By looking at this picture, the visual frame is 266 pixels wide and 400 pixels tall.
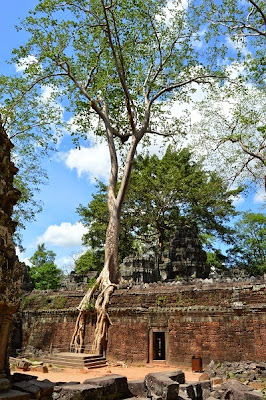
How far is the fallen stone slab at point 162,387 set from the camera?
5812mm

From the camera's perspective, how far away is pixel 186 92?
723 inches

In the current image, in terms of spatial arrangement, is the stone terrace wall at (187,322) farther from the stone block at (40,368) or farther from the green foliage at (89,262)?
the green foliage at (89,262)

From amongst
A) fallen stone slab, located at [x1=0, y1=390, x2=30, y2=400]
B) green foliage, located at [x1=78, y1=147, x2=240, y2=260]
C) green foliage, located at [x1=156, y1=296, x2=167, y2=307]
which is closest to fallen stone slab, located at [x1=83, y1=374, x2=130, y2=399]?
fallen stone slab, located at [x1=0, y1=390, x2=30, y2=400]

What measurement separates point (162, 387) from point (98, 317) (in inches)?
275

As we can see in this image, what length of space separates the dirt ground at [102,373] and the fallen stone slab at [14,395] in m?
4.79

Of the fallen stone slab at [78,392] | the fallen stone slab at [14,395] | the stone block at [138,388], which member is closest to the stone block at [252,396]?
Result: the stone block at [138,388]

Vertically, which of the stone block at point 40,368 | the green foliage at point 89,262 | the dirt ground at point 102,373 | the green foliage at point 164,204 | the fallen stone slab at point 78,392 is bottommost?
the dirt ground at point 102,373

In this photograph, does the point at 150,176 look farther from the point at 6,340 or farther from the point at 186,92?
the point at 6,340

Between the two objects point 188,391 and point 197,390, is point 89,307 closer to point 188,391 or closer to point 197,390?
point 197,390

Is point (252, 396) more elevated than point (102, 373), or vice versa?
point (252, 396)

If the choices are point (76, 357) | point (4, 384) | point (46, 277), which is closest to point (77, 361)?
point (76, 357)

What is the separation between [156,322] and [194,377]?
115 inches

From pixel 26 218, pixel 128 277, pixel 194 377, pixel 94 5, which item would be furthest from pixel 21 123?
pixel 194 377

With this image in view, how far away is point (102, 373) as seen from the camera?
32.9ft
